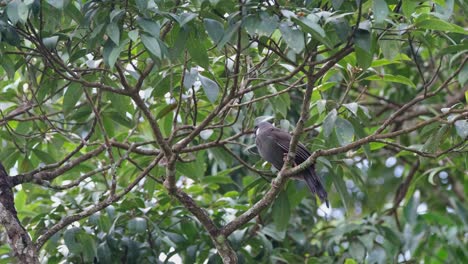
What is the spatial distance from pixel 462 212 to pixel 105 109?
133 inches

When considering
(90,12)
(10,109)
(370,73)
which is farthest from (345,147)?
(10,109)

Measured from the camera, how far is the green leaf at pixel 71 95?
476cm

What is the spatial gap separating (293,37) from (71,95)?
1.80 meters

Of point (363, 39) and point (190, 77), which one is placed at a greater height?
point (363, 39)

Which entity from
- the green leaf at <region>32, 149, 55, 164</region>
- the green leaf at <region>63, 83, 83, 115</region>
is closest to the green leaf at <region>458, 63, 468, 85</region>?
the green leaf at <region>63, 83, 83, 115</region>

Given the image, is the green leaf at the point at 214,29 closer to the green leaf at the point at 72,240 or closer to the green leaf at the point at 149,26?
the green leaf at the point at 149,26

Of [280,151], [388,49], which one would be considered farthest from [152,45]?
[280,151]

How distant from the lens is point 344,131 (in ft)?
14.5

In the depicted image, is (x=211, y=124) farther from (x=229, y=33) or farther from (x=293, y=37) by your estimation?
(x=293, y=37)

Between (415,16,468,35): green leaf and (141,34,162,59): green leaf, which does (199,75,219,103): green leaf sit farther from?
(415,16,468,35): green leaf

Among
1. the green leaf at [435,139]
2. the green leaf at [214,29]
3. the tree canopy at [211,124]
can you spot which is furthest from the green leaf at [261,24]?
the green leaf at [435,139]

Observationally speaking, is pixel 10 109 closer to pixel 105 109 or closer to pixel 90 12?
pixel 105 109

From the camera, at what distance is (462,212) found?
97.3 inches

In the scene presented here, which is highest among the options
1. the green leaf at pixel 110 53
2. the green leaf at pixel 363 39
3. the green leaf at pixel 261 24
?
the green leaf at pixel 261 24
